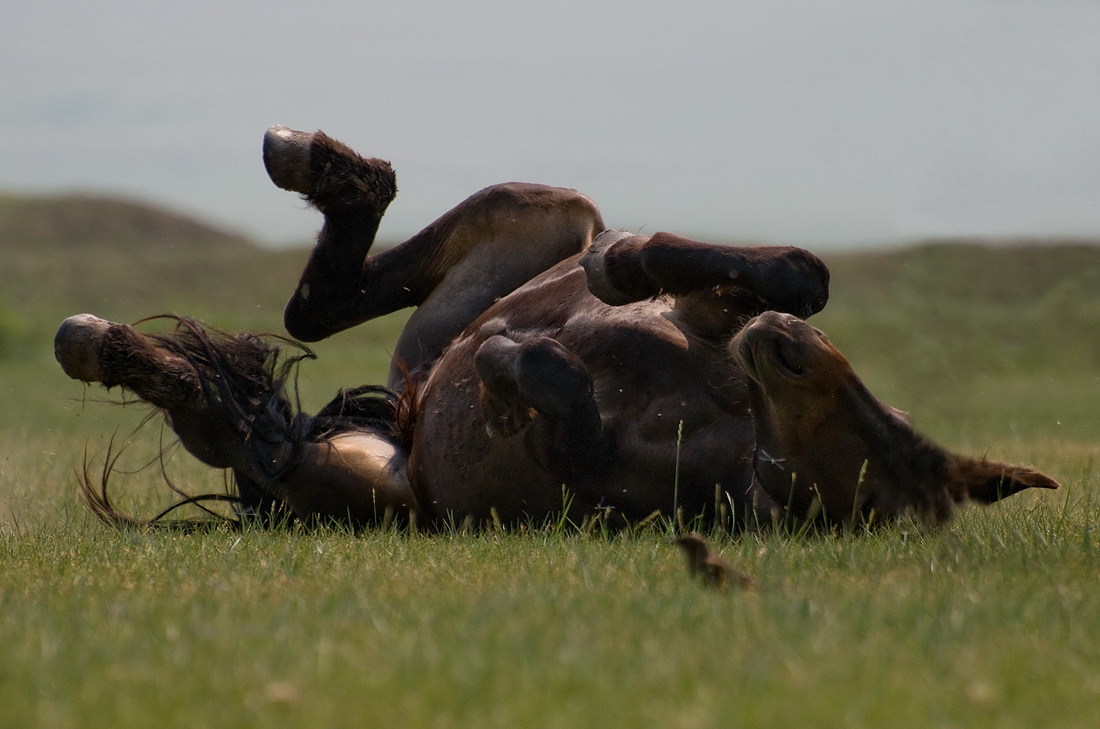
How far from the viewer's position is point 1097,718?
163cm

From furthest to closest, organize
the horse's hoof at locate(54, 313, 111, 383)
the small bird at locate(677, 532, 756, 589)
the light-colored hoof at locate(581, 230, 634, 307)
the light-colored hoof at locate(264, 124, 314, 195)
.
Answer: the light-colored hoof at locate(264, 124, 314, 195)
the horse's hoof at locate(54, 313, 111, 383)
the light-colored hoof at locate(581, 230, 634, 307)
the small bird at locate(677, 532, 756, 589)

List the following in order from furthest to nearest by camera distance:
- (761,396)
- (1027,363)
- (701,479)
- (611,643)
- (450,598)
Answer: (1027,363)
(701,479)
(761,396)
(450,598)
(611,643)

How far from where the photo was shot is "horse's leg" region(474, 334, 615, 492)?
3.44 meters

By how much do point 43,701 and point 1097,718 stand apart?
1405 millimetres

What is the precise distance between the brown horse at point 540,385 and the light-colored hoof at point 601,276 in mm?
10

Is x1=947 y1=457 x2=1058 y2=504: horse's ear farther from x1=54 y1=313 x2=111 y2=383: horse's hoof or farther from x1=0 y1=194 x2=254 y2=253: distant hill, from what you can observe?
x1=0 y1=194 x2=254 y2=253: distant hill

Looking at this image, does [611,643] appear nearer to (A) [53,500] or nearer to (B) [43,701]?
(B) [43,701]

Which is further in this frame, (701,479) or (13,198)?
(13,198)

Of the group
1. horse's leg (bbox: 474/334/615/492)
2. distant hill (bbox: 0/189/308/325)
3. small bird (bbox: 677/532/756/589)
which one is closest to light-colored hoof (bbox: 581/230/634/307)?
horse's leg (bbox: 474/334/615/492)

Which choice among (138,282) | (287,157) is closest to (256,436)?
(287,157)

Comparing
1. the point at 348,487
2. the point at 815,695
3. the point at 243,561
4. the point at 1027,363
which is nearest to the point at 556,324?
the point at 348,487

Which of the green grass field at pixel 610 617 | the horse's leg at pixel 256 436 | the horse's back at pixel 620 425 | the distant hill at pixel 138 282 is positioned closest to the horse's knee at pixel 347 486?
the horse's leg at pixel 256 436

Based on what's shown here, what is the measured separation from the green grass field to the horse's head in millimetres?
118

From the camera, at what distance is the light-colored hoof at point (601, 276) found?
3.81 m
